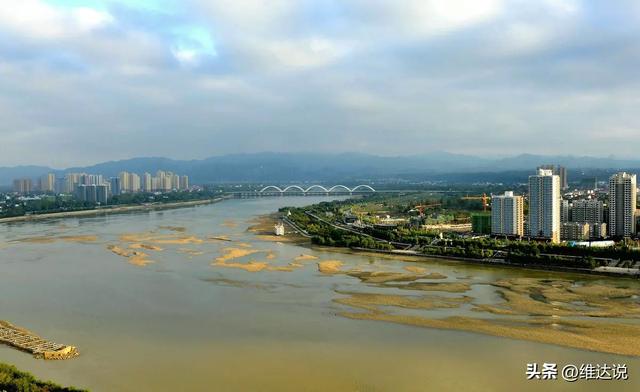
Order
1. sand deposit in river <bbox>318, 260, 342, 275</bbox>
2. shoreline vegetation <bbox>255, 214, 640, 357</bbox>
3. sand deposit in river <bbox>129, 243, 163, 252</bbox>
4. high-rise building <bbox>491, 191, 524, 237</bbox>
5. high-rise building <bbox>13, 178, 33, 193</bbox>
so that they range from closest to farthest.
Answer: shoreline vegetation <bbox>255, 214, 640, 357</bbox>, sand deposit in river <bbox>318, 260, 342, 275</bbox>, sand deposit in river <bbox>129, 243, 163, 252</bbox>, high-rise building <bbox>491, 191, 524, 237</bbox>, high-rise building <bbox>13, 178, 33, 193</bbox>

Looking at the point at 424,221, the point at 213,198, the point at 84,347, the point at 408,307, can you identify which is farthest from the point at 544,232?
the point at 213,198

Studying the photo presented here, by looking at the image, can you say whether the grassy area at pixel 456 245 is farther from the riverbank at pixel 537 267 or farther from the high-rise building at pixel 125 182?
the high-rise building at pixel 125 182

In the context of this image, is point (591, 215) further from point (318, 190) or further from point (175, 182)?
point (175, 182)

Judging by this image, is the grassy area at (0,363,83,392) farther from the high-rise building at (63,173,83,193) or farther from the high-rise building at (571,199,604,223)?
the high-rise building at (63,173,83,193)

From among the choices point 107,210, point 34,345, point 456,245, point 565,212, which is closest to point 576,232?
point 565,212

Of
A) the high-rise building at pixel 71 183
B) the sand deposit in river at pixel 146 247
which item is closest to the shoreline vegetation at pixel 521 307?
the sand deposit in river at pixel 146 247

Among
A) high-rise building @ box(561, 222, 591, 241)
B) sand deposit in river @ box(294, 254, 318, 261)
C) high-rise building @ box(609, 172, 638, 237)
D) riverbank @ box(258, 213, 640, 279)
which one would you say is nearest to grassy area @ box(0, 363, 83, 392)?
sand deposit in river @ box(294, 254, 318, 261)

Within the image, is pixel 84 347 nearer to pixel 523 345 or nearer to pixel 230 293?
pixel 230 293
